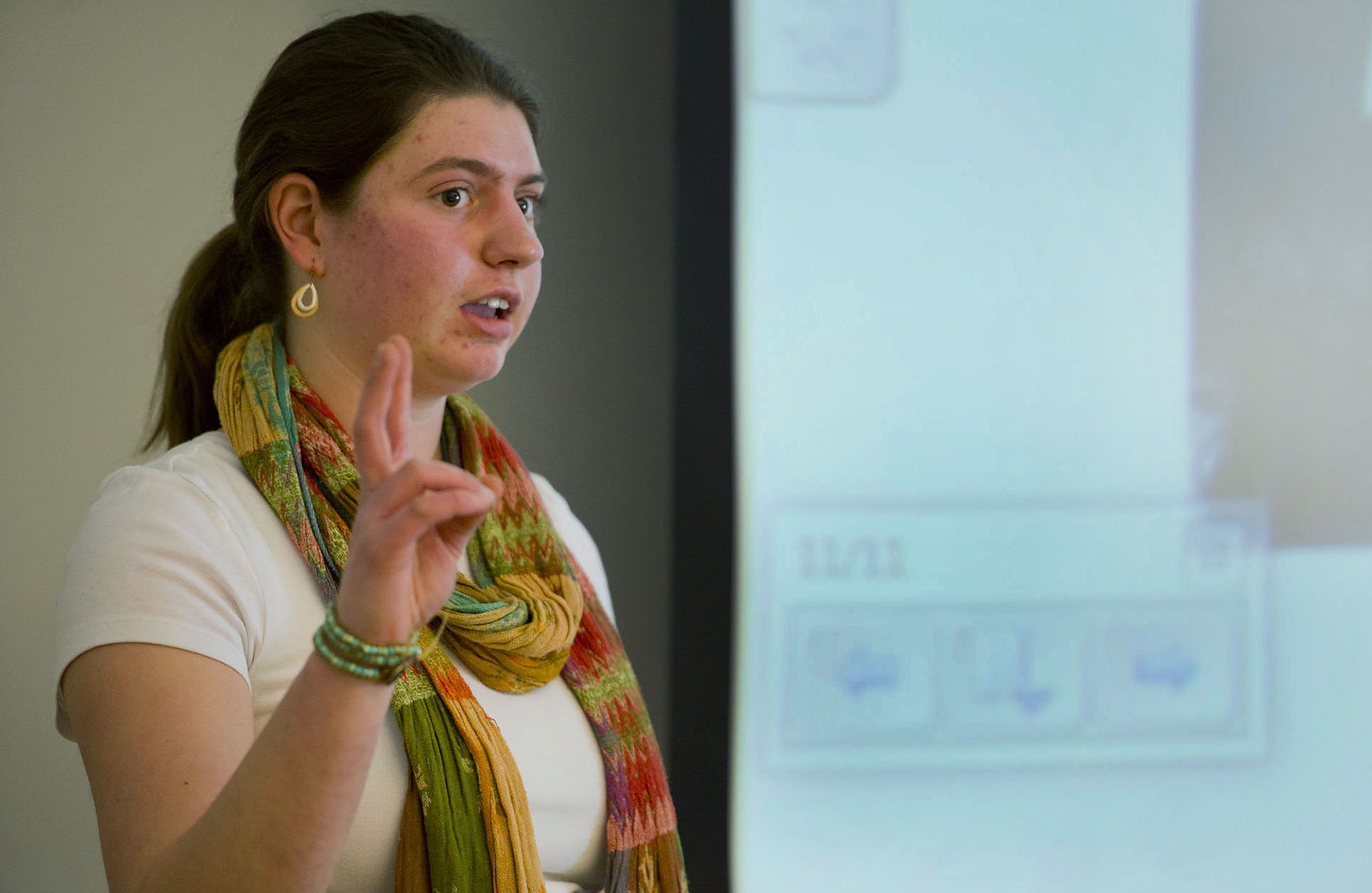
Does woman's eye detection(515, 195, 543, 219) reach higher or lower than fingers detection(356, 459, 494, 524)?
higher

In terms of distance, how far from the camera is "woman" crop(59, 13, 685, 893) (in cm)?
71

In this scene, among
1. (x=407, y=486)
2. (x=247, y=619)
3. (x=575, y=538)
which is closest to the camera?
(x=407, y=486)

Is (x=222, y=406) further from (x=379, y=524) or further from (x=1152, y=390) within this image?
(x=1152, y=390)

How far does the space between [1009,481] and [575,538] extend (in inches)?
27.9

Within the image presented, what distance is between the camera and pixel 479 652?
41.1 inches

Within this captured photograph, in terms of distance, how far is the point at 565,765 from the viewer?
1064 mm

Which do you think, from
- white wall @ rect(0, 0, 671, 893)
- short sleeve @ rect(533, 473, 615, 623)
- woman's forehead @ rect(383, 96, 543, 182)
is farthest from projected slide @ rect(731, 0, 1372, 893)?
woman's forehead @ rect(383, 96, 543, 182)

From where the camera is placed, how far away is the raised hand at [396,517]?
0.67 m

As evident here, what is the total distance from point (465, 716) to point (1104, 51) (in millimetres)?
1369

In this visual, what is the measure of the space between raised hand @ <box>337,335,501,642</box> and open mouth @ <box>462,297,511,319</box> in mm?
318

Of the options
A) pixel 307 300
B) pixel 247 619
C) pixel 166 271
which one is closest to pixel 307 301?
pixel 307 300

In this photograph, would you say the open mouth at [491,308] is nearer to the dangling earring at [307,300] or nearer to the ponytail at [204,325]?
the dangling earring at [307,300]

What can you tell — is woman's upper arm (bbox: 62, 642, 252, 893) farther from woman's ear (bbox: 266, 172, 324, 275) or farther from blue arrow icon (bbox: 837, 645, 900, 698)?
blue arrow icon (bbox: 837, 645, 900, 698)

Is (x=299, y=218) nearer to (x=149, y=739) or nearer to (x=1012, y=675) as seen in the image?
(x=149, y=739)
